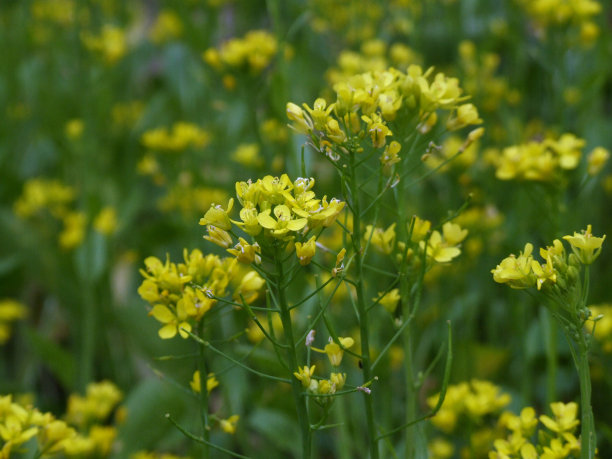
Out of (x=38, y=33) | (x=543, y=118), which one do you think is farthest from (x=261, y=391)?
(x=38, y=33)

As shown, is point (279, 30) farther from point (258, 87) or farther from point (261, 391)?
point (261, 391)

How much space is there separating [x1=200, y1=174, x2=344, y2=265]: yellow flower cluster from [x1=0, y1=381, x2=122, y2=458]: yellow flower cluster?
1.47 ft

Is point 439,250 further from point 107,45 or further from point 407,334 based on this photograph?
point 107,45

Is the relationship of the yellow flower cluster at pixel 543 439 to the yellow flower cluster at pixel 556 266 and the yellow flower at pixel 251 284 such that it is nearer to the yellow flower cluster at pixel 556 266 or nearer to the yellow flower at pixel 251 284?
the yellow flower cluster at pixel 556 266

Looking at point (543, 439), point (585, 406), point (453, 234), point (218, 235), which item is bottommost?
point (543, 439)

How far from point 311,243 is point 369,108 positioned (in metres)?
0.25

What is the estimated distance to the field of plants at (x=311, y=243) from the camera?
1.01 metres

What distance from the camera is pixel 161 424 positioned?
1900 millimetres

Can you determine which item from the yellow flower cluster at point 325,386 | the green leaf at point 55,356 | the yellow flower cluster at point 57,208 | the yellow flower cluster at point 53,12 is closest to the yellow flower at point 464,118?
the yellow flower cluster at point 325,386

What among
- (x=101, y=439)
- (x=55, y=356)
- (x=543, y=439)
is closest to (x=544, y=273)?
(x=543, y=439)

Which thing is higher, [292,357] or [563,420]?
[292,357]

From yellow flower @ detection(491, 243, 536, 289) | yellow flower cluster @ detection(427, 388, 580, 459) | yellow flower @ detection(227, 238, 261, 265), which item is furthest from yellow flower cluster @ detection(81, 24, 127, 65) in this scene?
yellow flower @ detection(491, 243, 536, 289)

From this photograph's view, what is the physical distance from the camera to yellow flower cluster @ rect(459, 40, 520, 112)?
8.24 ft

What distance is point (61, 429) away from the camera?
1139 millimetres
